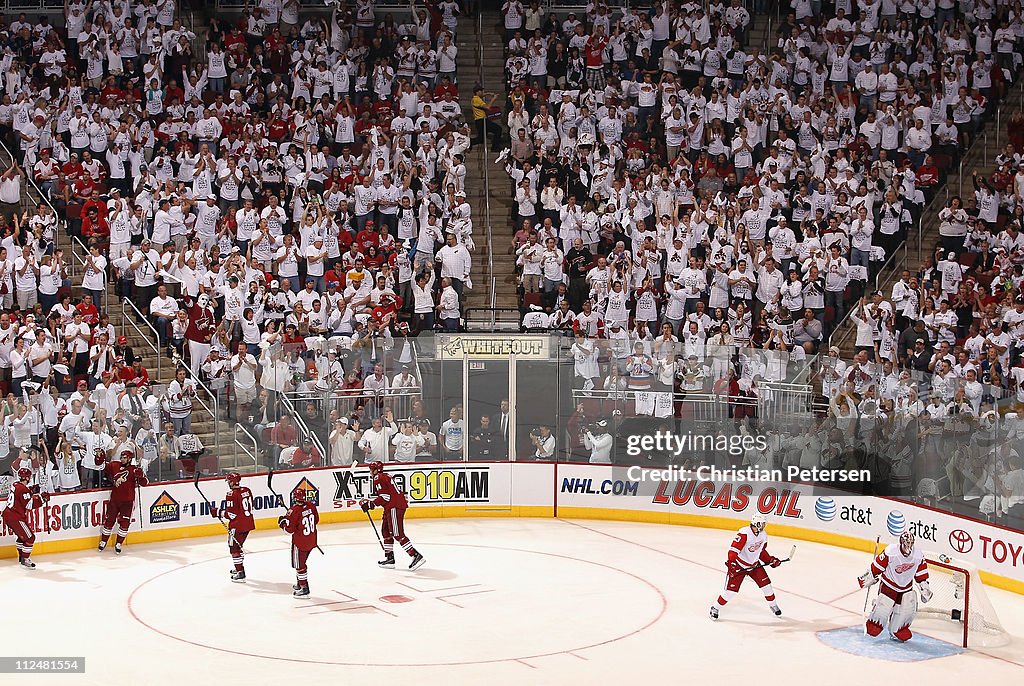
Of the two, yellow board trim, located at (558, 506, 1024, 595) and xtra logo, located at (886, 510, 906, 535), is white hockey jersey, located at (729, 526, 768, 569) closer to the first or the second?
xtra logo, located at (886, 510, 906, 535)

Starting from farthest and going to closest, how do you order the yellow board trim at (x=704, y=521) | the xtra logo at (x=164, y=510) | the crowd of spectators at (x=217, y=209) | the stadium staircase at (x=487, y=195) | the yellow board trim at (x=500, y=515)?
the stadium staircase at (x=487, y=195) < the crowd of spectators at (x=217, y=209) < the yellow board trim at (x=704, y=521) < the xtra logo at (x=164, y=510) < the yellow board trim at (x=500, y=515)

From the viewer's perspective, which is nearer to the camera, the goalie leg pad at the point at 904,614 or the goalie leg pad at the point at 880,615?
the goalie leg pad at the point at 904,614

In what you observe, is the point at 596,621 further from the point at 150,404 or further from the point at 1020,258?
the point at 1020,258

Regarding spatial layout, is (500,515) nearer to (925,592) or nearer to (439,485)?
(439,485)

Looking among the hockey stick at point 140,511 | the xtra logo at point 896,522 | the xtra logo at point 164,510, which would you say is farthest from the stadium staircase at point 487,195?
the xtra logo at point 896,522

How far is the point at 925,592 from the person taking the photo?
15.3 metres

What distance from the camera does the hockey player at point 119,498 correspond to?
1883 centimetres

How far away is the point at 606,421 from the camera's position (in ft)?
69.4

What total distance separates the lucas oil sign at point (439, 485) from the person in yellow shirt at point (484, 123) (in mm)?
8029

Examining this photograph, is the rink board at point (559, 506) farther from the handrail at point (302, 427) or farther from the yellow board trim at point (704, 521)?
the handrail at point (302, 427)

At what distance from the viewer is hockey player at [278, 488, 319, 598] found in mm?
16578

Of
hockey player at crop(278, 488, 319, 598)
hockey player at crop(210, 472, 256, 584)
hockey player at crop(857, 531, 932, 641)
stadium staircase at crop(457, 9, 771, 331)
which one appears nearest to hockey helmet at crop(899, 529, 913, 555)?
hockey player at crop(857, 531, 932, 641)

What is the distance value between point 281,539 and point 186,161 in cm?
808

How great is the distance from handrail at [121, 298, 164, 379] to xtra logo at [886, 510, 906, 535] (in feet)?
36.8
